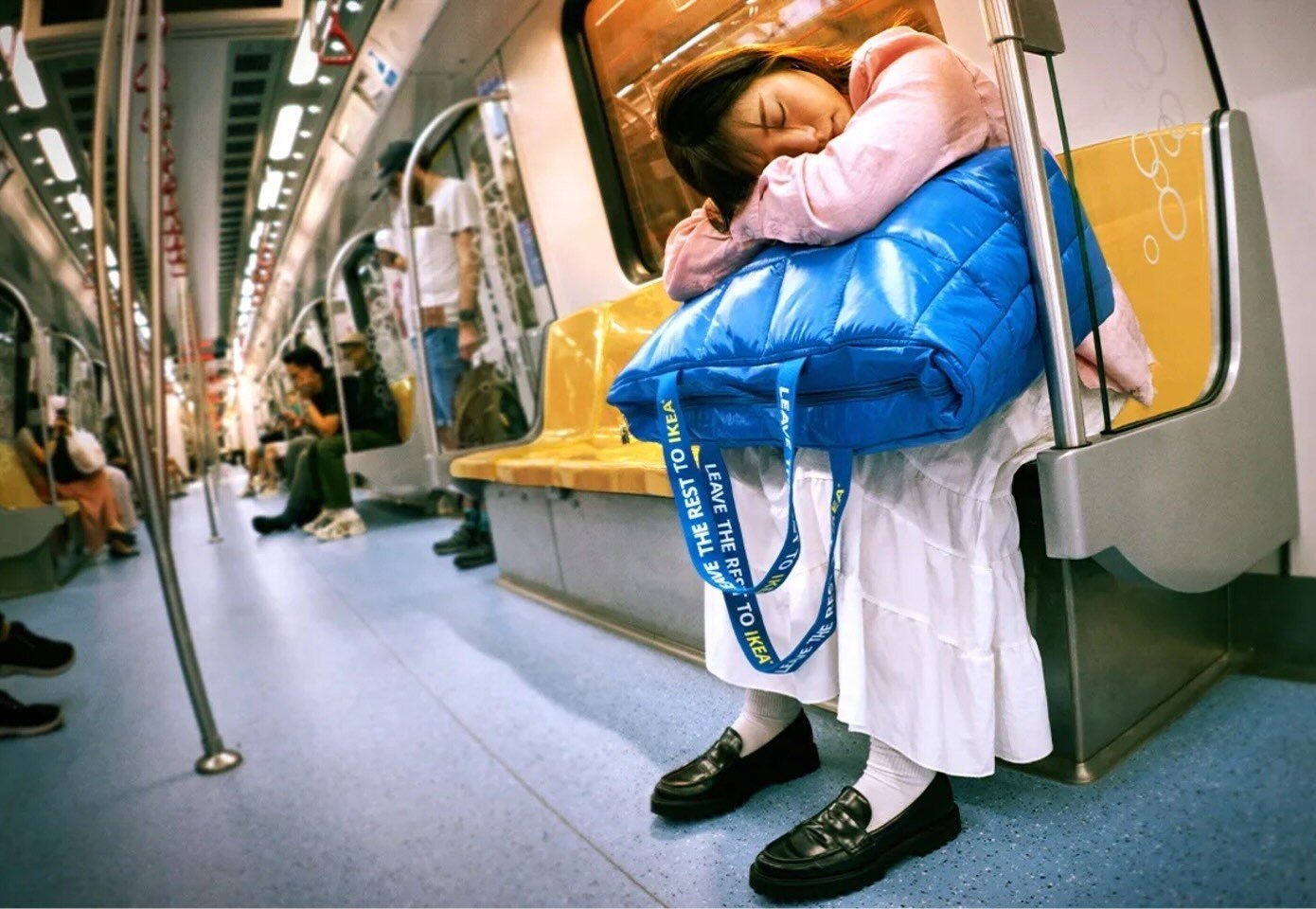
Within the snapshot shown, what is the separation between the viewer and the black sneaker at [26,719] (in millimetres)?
2277

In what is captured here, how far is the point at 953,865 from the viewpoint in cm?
107

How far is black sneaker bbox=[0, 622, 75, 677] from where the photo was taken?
249cm

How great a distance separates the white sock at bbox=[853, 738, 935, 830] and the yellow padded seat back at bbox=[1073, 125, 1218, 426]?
0.80 m

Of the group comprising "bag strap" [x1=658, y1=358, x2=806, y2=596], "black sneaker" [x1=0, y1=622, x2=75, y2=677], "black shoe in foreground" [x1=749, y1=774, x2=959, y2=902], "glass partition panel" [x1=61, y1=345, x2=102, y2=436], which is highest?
"glass partition panel" [x1=61, y1=345, x2=102, y2=436]

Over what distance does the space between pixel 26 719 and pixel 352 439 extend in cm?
385

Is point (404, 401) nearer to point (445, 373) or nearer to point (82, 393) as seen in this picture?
point (445, 373)

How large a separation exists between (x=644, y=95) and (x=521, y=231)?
1224mm

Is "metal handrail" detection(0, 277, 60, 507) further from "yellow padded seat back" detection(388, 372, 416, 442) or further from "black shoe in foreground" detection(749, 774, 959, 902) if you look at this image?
"black shoe in foreground" detection(749, 774, 959, 902)

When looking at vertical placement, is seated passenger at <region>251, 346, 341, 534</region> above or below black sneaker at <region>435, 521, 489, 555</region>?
above

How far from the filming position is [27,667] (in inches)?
99.0

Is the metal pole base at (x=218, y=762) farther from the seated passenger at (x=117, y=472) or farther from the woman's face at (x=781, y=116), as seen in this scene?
the seated passenger at (x=117, y=472)

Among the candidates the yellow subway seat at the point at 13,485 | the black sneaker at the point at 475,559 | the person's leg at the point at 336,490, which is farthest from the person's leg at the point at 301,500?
the black sneaker at the point at 475,559

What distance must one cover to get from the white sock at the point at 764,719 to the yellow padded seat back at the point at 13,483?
4034 mm

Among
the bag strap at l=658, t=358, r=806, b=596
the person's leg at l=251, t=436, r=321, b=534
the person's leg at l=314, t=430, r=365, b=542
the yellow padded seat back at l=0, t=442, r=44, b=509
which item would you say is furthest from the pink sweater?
the person's leg at l=251, t=436, r=321, b=534
